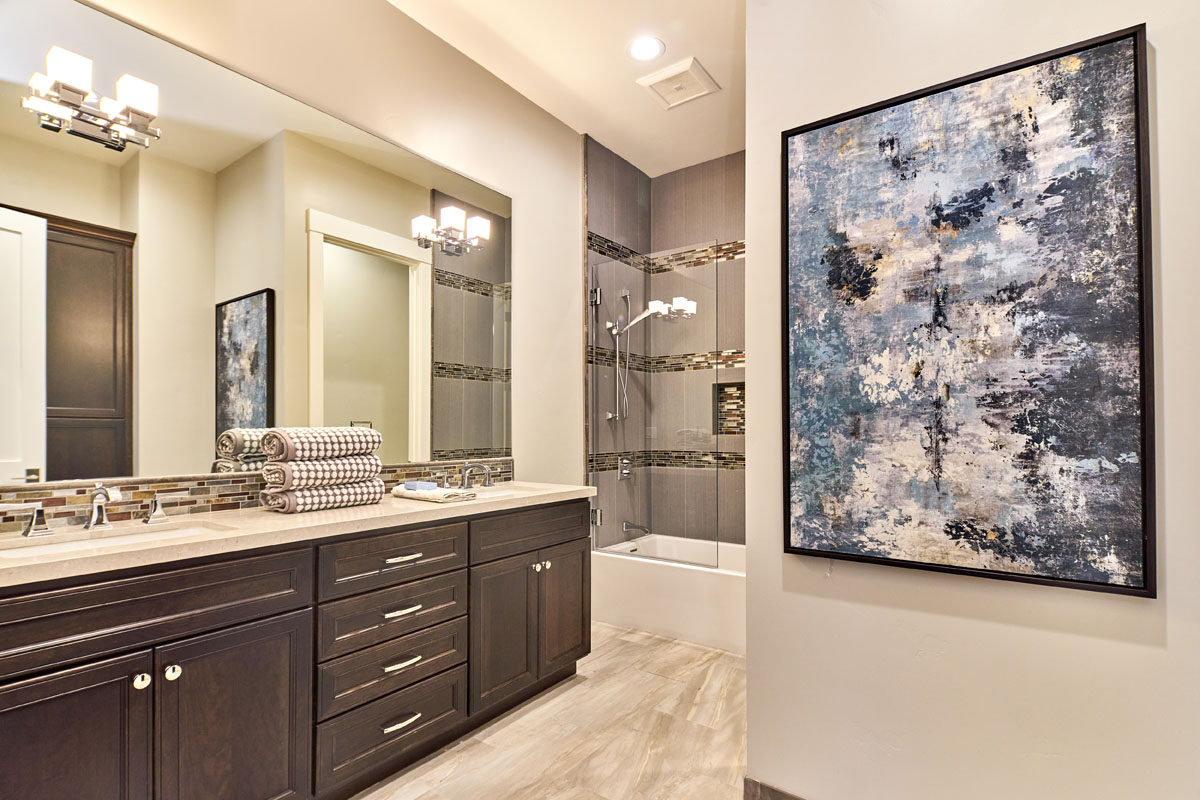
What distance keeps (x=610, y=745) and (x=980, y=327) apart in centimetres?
181

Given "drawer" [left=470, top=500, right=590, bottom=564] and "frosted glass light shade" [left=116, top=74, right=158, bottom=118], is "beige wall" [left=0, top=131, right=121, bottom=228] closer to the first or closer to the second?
"frosted glass light shade" [left=116, top=74, right=158, bottom=118]

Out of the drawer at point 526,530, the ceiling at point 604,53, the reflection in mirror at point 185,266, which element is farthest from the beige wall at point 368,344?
the ceiling at point 604,53

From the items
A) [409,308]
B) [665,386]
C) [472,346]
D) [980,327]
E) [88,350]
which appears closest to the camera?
[980,327]

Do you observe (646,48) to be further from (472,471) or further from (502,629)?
(502,629)

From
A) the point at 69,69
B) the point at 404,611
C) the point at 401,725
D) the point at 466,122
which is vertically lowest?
the point at 401,725

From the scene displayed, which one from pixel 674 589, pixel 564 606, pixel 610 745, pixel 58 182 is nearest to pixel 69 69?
pixel 58 182

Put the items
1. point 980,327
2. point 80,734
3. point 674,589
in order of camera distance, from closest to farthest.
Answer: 1. point 80,734
2. point 980,327
3. point 674,589

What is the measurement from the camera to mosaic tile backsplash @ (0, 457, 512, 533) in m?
1.56

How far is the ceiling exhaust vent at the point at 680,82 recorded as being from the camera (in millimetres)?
2934

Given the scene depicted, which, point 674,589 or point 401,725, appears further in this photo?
point 674,589

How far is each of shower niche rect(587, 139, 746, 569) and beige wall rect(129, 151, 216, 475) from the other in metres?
2.07

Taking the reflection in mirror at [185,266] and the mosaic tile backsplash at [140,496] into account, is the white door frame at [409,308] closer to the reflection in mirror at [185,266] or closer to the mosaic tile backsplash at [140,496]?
the reflection in mirror at [185,266]

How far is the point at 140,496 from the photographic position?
1764 millimetres

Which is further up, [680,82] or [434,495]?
[680,82]
